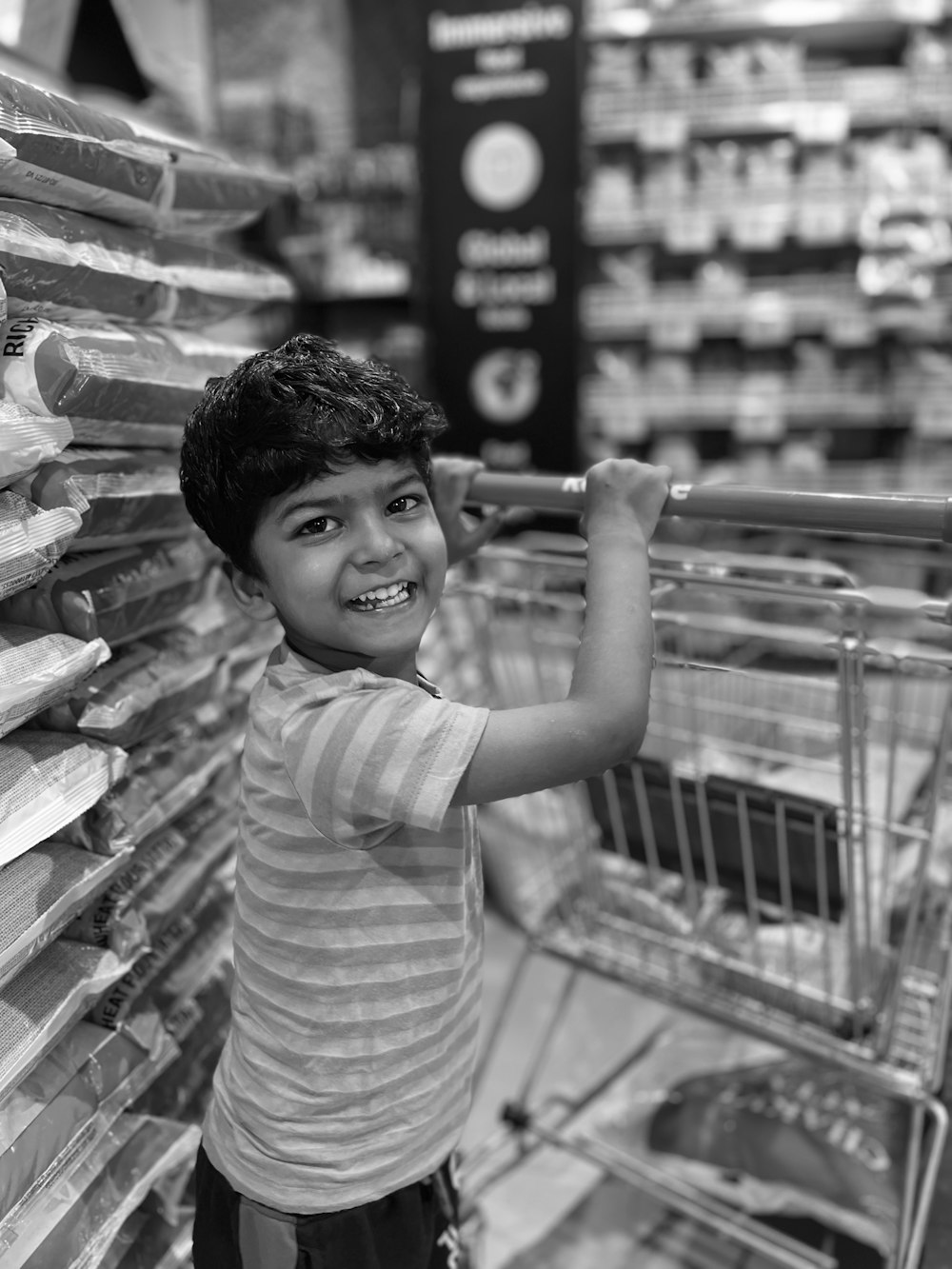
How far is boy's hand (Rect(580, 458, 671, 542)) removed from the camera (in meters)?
0.98

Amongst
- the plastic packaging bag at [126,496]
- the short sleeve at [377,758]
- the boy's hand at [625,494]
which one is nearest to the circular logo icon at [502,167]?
the plastic packaging bag at [126,496]

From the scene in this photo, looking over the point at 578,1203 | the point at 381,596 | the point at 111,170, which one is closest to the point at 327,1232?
the point at 381,596

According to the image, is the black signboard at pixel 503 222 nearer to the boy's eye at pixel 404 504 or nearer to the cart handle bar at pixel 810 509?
the cart handle bar at pixel 810 509

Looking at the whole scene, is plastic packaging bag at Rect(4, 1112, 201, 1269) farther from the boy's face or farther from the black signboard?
the black signboard

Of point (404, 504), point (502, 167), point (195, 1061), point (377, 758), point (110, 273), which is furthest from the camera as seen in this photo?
point (502, 167)

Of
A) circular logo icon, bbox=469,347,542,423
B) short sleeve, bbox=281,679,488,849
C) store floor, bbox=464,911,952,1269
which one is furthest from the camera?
circular logo icon, bbox=469,347,542,423

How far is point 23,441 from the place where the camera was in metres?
0.96

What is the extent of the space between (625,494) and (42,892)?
64 cm

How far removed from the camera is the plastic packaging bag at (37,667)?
940 mm

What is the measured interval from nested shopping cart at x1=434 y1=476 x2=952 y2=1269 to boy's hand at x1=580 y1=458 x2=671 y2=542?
0.05 metres

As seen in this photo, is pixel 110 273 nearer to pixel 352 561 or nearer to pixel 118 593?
pixel 118 593

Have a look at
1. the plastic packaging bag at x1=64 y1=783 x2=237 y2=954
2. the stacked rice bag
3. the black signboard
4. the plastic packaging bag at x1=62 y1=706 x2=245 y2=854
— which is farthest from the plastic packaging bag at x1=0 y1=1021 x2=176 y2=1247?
the black signboard

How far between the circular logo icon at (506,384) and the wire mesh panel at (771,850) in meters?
2.62

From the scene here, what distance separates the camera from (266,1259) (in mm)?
930
